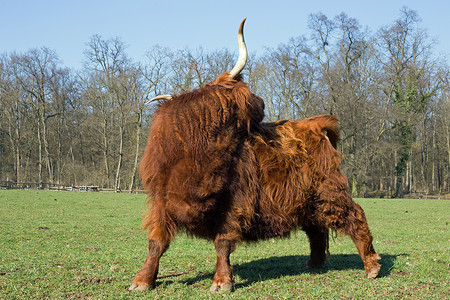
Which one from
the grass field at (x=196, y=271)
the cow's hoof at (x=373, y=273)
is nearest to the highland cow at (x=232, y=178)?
the cow's hoof at (x=373, y=273)

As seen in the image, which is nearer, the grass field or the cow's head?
the grass field

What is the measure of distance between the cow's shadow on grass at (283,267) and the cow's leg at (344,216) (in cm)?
36

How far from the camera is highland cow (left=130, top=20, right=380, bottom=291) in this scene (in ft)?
16.9

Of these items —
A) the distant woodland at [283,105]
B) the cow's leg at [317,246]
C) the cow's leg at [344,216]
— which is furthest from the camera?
the distant woodland at [283,105]

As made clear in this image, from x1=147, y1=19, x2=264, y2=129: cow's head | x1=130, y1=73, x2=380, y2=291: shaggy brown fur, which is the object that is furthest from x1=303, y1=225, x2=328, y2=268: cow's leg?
x1=147, y1=19, x2=264, y2=129: cow's head

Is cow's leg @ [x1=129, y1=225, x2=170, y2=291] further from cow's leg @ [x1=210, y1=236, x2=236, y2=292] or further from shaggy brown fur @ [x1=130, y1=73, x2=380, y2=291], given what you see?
cow's leg @ [x1=210, y1=236, x2=236, y2=292]

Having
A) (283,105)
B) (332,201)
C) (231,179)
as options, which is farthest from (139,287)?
(283,105)

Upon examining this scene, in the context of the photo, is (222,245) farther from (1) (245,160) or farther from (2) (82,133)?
(2) (82,133)

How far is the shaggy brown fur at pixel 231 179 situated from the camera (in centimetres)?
514

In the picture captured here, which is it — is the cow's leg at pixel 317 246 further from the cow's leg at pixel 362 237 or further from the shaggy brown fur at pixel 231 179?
the cow's leg at pixel 362 237

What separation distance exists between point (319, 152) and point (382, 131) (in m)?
44.1

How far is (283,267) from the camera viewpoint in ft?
22.9

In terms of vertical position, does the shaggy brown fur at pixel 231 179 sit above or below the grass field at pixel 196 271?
above

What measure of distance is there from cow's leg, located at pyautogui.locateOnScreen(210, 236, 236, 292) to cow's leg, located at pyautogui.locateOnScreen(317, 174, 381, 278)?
1528 millimetres
